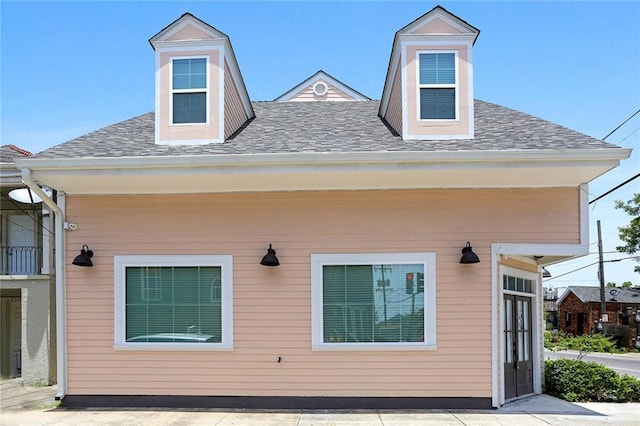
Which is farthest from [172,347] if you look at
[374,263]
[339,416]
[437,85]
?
[437,85]

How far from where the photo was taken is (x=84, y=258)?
8.44m

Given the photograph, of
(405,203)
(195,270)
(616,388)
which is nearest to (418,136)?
(405,203)

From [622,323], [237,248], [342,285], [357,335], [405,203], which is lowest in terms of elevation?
[622,323]

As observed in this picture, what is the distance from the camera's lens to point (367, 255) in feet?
27.5

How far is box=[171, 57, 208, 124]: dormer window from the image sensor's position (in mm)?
9039

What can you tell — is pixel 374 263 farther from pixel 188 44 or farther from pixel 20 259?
pixel 20 259

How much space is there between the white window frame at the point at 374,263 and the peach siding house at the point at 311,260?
0.02 m

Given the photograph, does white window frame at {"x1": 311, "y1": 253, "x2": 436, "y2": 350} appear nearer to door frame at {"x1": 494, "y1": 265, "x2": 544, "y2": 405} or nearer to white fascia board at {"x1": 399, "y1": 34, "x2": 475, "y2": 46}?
door frame at {"x1": 494, "y1": 265, "x2": 544, "y2": 405}

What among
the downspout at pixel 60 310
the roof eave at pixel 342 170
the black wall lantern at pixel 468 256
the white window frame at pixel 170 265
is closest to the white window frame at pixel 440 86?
the roof eave at pixel 342 170

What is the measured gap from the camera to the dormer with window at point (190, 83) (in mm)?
8969

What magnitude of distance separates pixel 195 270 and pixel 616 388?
693cm

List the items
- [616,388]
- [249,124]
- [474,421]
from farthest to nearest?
[249,124]
[616,388]
[474,421]

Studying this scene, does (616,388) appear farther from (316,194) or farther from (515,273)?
(316,194)

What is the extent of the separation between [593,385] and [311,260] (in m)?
5.03
